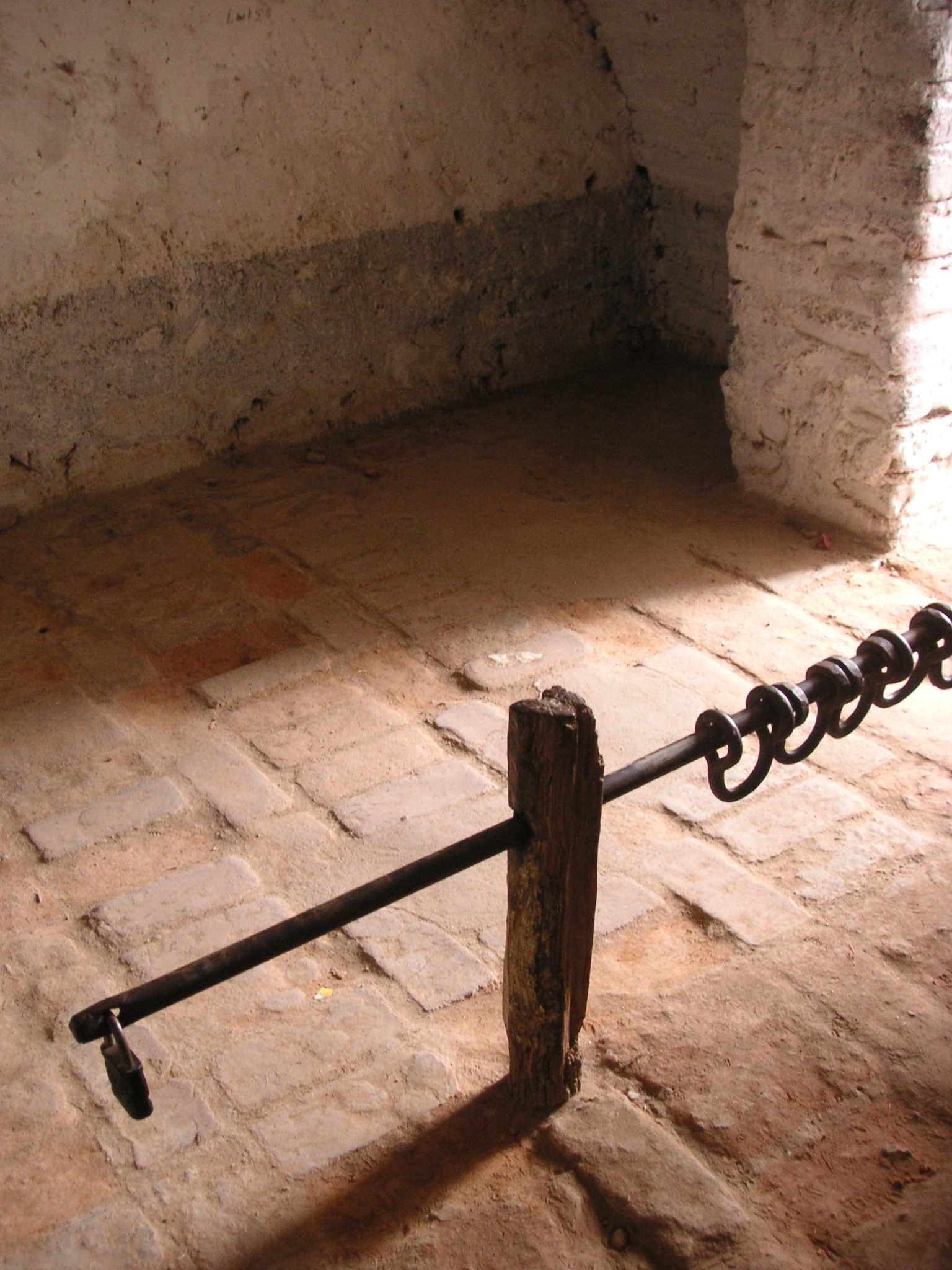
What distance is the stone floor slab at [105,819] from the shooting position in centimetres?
278

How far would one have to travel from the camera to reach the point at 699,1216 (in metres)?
1.88

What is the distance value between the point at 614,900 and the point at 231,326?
2839 millimetres

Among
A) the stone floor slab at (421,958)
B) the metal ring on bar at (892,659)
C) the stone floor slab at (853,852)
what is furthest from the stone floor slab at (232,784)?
the metal ring on bar at (892,659)

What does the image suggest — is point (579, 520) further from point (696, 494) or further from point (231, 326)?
point (231, 326)

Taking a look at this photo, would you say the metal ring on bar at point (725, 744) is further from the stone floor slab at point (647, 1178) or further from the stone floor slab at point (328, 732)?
the stone floor slab at point (328, 732)

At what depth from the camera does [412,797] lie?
289 centimetres

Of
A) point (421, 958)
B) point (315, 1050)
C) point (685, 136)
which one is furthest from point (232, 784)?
point (685, 136)

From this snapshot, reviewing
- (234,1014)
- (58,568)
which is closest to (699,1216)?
(234,1014)

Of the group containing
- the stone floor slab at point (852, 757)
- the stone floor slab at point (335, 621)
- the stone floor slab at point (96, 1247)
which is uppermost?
the stone floor slab at point (852, 757)

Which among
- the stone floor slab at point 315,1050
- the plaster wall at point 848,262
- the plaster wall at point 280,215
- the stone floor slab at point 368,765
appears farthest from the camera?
the plaster wall at point 280,215

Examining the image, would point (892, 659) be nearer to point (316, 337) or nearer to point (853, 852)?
point (853, 852)

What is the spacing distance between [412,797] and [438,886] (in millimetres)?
329

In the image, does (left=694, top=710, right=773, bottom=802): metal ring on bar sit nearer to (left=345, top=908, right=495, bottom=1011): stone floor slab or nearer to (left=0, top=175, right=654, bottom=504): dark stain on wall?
(left=345, top=908, right=495, bottom=1011): stone floor slab

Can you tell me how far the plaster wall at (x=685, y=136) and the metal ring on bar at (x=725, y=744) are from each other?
133 inches
